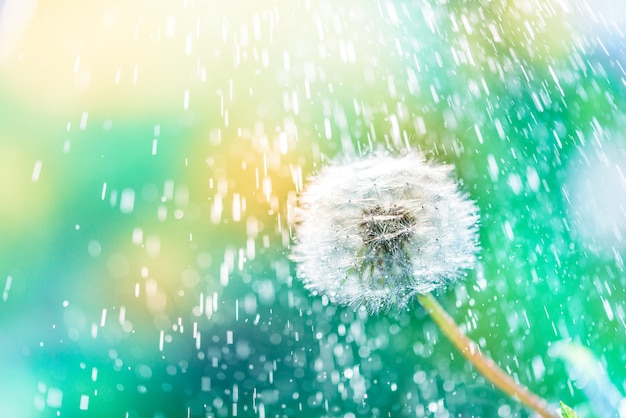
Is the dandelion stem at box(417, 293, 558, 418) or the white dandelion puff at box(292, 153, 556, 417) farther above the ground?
the dandelion stem at box(417, 293, 558, 418)

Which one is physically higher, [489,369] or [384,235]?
[489,369]

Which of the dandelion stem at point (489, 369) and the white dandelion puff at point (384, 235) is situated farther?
the white dandelion puff at point (384, 235)

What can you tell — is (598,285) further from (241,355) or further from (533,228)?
(241,355)

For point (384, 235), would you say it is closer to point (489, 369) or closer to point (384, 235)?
point (384, 235)

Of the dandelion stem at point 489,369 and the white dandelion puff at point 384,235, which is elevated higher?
the dandelion stem at point 489,369

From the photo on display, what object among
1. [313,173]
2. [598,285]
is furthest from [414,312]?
[313,173]

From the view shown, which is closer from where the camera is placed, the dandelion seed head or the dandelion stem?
the dandelion stem

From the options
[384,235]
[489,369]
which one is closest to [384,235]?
[384,235]
